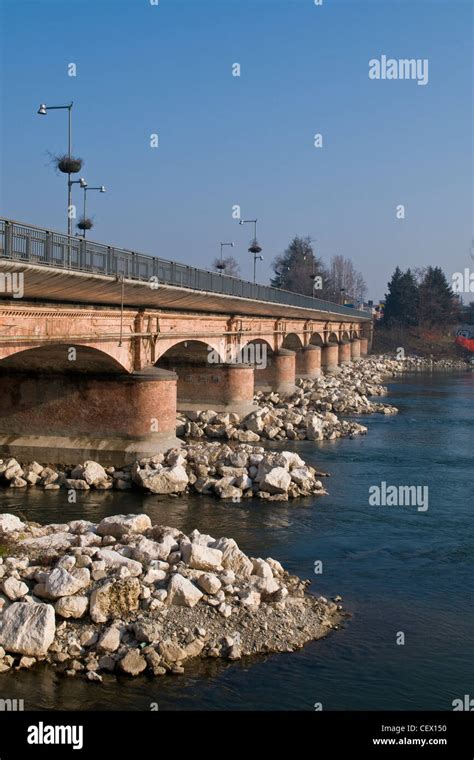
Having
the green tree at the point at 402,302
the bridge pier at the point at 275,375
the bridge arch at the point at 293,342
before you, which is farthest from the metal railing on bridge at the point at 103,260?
the green tree at the point at 402,302

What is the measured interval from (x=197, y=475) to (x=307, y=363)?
127ft

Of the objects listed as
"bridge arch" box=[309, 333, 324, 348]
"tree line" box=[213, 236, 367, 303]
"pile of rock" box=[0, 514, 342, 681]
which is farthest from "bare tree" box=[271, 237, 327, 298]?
"pile of rock" box=[0, 514, 342, 681]

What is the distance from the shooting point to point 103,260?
2288cm

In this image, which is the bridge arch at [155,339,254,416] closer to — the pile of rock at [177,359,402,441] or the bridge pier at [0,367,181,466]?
the pile of rock at [177,359,402,441]

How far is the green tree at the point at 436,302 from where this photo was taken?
12469cm

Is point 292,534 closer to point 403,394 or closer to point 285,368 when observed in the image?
point 285,368

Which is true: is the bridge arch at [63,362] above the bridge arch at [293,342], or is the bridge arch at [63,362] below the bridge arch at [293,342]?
below

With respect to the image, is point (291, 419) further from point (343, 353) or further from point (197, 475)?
point (343, 353)

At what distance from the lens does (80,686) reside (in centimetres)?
1151

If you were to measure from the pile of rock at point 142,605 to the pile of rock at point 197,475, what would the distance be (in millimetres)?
8095

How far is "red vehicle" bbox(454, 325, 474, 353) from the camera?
4437 inches

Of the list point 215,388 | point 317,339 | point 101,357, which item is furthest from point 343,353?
point 101,357

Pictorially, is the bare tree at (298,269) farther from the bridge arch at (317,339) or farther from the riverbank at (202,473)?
the riverbank at (202,473)
